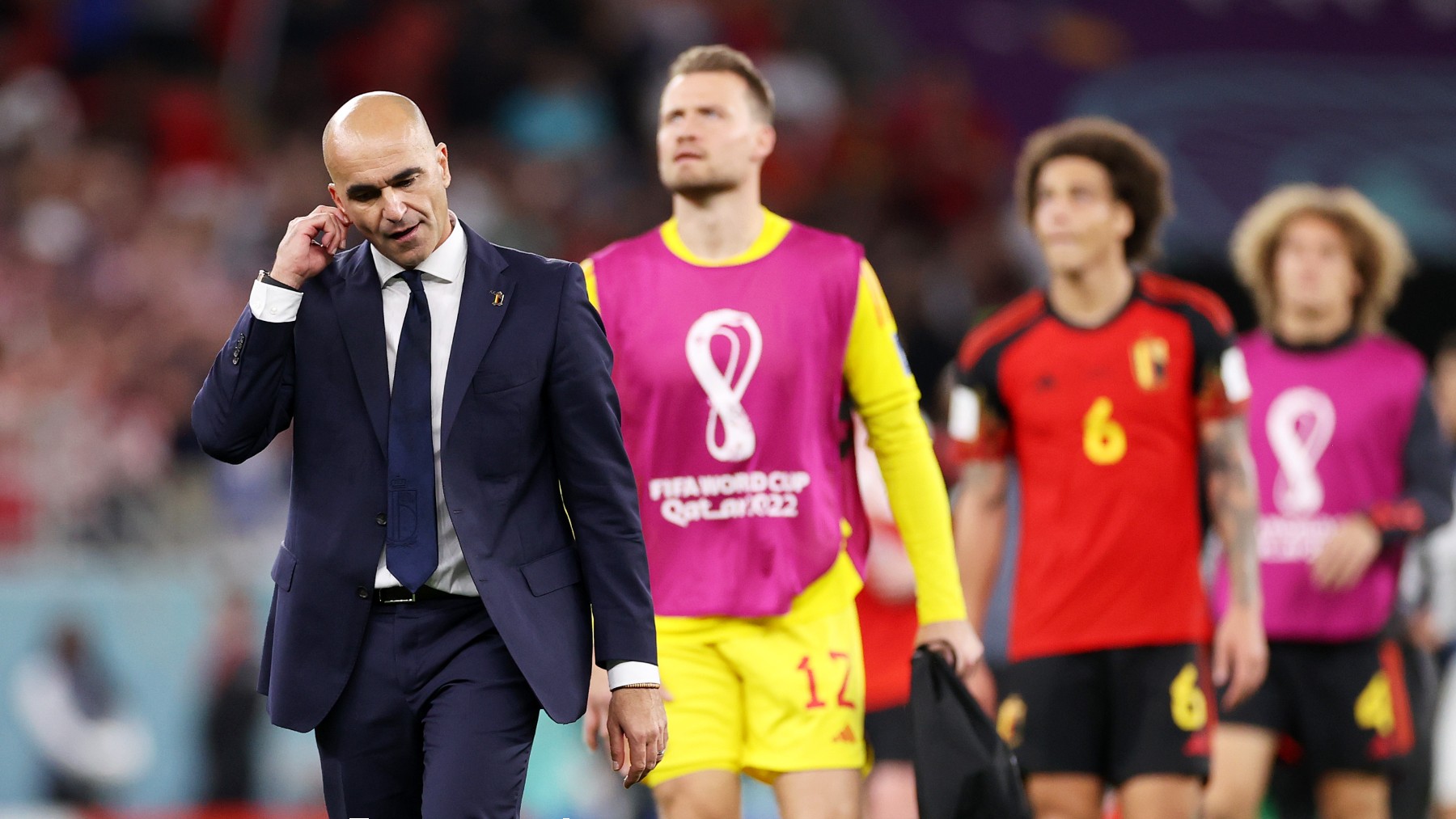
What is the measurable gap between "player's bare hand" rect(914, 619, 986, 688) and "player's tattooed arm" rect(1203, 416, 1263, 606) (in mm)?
1216

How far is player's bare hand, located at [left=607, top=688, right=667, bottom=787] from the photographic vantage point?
4355 mm

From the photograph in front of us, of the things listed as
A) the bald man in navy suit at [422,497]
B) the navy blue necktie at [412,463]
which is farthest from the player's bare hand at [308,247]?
the navy blue necktie at [412,463]

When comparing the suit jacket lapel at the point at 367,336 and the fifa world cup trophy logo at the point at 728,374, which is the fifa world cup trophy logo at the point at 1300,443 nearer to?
the fifa world cup trophy logo at the point at 728,374

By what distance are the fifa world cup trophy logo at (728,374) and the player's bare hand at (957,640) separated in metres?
0.71

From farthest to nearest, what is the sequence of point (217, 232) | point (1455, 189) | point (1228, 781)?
point (1455, 189)
point (217, 232)
point (1228, 781)

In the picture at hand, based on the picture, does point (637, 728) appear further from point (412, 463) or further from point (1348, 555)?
point (1348, 555)

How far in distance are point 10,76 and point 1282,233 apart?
8817 mm

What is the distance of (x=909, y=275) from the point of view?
47.8 feet

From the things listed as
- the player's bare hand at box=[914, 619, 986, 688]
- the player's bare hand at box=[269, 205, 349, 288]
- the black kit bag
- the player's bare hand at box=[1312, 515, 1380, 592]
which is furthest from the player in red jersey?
the player's bare hand at box=[269, 205, 349, 288]

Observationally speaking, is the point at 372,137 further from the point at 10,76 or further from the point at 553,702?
the point at 10,76

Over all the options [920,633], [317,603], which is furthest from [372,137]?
[920,633]

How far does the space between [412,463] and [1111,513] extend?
287cm

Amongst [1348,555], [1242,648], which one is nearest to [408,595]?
[1242,648]

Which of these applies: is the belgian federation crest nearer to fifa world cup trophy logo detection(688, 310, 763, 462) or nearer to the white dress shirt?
fifa world cup trophy logo detection(688, 310, 763, 462)
